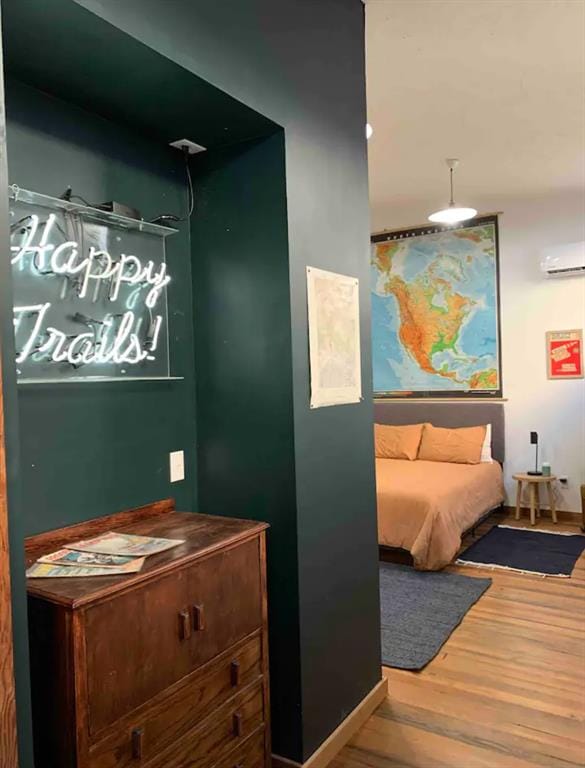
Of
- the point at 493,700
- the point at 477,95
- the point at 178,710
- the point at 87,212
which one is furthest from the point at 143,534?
the point at 477,95

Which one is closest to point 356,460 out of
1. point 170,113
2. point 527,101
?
point 170,113

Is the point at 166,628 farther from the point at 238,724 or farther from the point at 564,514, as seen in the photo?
the point at 564,514

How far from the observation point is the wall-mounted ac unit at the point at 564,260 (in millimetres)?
5445

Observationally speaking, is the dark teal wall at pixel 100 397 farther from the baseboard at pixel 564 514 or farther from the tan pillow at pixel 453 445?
the baseboard at pixel 564 514

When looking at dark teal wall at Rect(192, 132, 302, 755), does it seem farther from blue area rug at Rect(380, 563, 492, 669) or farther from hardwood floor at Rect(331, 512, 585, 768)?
blue area rug at Rect(380, 563, 492, 669)

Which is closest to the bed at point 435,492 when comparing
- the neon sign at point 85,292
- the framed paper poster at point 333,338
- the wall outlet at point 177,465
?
the framed paper poster at point 333,338

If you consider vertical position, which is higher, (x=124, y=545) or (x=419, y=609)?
(x=124, y=545)

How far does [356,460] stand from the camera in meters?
2.52

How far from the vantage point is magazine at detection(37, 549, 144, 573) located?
1.61 meters

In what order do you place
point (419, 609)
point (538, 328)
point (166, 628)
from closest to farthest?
point (166, 628) → point (419, 609) → point (538, 328)

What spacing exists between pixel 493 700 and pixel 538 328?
155 inches

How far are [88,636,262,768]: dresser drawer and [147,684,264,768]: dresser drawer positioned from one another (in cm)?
3

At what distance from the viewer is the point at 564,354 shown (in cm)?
568

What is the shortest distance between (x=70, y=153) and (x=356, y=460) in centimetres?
155
